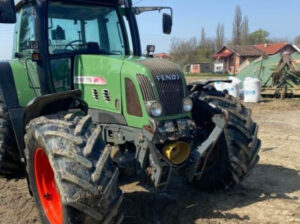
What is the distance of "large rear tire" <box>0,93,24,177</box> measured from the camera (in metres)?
4.75

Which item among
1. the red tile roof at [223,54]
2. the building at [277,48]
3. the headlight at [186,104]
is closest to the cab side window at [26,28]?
the headlight at [186,104]

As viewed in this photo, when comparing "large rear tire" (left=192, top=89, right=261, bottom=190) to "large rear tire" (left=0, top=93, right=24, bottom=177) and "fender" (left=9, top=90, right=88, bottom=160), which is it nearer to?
"fender" (left=9, top=90, right=88, bottom=160)

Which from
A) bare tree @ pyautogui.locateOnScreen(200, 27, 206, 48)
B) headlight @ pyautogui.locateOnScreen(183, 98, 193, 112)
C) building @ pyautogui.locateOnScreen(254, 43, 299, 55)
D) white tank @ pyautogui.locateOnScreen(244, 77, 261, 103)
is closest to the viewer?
headlight @ pyautogui.locateOnScreen(183, 98, 193, 112)

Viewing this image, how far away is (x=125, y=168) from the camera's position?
3693mm

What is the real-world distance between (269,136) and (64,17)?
554 centimetres

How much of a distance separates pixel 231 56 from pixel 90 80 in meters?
61.5

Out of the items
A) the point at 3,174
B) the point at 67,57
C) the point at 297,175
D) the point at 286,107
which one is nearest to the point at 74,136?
the point at 67,57

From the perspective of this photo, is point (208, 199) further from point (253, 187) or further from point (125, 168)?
point (125, 168)

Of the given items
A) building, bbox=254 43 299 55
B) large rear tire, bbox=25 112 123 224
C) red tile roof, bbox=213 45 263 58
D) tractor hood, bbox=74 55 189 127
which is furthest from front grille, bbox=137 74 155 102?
building, bbox=254 43 299 55

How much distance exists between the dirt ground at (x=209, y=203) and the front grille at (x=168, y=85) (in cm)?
117

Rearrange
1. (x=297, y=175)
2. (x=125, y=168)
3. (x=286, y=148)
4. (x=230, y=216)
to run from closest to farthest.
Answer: (x=125, y=168)
(x=230, y=216)
(x=297, y=175)
(x=286, y=148)

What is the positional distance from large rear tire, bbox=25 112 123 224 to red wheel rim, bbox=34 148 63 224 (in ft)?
0.71

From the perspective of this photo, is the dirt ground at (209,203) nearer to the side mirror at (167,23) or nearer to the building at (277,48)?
the side mirror at (167,23)

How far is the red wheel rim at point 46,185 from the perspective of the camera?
12.1 ft
